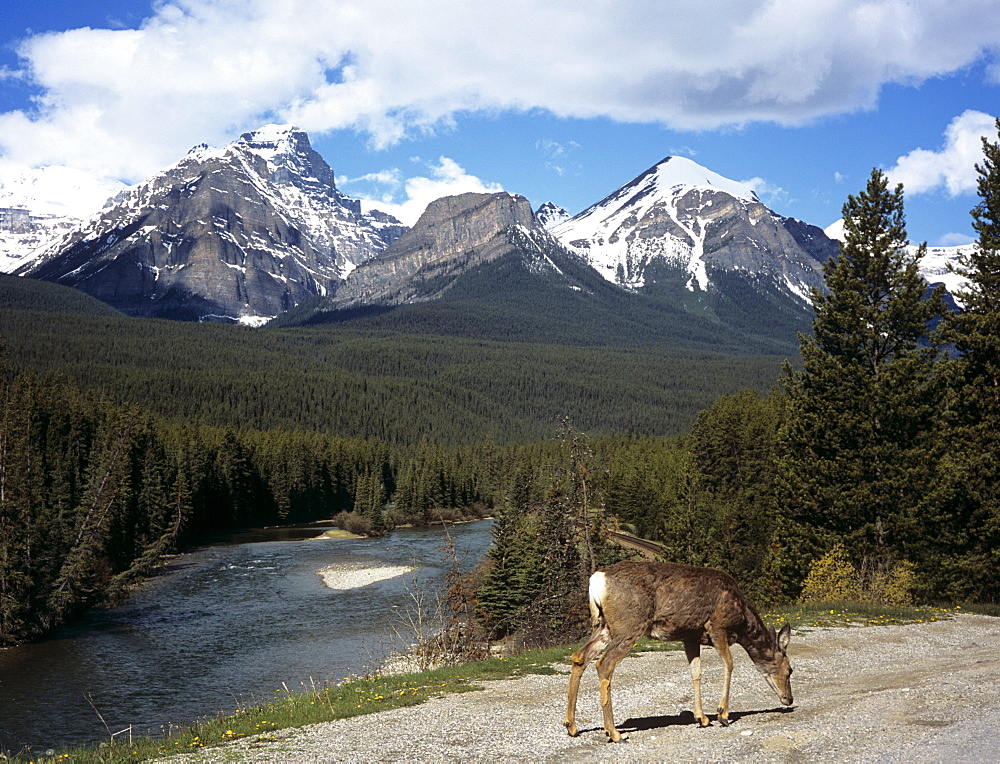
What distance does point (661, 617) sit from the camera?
12.4 meters

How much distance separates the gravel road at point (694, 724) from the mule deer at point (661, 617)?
737 mm

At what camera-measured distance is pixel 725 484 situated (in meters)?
76.9

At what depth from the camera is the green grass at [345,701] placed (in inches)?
550

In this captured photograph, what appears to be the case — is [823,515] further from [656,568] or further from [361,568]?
[361,568]

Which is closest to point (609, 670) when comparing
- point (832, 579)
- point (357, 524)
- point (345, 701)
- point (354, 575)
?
point (345, 701)

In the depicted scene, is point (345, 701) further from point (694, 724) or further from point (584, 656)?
point (694, 724)

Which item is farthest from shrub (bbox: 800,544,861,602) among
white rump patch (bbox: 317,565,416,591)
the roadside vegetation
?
white rump patch (bbox: 317,565,416,591)

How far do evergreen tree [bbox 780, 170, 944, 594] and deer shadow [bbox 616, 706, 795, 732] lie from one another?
22.5 meters

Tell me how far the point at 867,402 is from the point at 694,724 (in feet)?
83.3

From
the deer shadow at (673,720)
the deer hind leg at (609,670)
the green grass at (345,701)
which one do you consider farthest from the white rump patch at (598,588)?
the green grass at (345,701)

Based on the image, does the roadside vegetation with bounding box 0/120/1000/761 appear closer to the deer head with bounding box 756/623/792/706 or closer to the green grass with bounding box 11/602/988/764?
the green grass with bounding box 11/602/988/764

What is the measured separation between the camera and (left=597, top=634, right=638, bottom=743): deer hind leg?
11.9m

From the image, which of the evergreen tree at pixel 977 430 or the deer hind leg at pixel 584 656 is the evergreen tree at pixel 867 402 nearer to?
the evergreen tree at pixel 977 430

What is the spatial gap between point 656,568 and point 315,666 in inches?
1149
